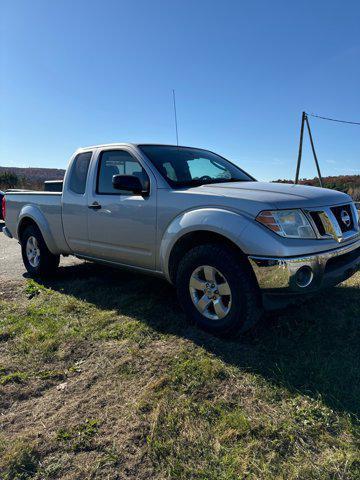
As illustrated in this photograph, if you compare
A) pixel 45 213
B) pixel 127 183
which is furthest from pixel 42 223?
pixel 127 183

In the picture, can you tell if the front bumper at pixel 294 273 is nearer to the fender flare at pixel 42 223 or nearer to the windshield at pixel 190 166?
the windshield at pixel 190 166

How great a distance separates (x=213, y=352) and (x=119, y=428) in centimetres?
106

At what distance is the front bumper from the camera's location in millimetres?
2953

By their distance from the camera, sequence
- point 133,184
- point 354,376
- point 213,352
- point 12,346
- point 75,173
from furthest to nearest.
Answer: point 75,173
point 133,184
point 12,346
point 213,352
point 354,376

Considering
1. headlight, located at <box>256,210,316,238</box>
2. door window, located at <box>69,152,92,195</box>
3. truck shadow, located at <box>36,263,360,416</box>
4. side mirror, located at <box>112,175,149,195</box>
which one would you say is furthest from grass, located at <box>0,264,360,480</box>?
door window, located at <box>69,152,92,195</box>

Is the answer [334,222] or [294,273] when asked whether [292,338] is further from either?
[334,222]

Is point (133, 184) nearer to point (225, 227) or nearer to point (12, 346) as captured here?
point (225, 227)

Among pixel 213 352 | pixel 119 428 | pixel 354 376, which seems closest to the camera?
pixel 119 428

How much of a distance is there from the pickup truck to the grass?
44 centimetres

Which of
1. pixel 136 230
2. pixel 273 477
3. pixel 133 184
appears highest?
pixel 133 184

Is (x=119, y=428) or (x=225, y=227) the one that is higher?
(x=225, y=227)

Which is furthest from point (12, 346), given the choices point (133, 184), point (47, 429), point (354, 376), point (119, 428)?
point (354, 376)

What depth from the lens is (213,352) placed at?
3.10 m

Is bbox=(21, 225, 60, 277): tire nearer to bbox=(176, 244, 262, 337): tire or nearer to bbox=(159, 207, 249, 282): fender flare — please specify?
bbox=(159, 207, 249, 282): fender flare
